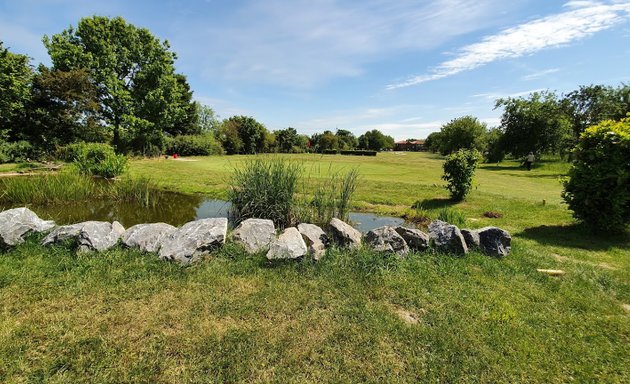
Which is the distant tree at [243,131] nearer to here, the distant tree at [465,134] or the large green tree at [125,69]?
the large green tree at [125,69]

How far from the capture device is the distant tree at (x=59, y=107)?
18.9 metres

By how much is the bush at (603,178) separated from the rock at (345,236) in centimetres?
439

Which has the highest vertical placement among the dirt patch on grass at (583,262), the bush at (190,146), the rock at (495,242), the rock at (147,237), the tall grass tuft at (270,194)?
the bush at (190,146)

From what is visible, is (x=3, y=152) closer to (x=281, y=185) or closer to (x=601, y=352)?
(x=281, y=185)

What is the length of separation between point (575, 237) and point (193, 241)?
20.3ft

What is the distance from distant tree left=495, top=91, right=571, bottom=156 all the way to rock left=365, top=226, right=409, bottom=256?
2767 centimetres

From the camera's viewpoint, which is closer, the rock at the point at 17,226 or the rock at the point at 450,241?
the rock at the point at 17,226

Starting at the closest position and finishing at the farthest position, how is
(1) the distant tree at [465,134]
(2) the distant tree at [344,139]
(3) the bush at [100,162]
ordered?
(3) the bush at [100,162] < (1) the distant tree at [465,134] < (2) the distant tree at [344,139]

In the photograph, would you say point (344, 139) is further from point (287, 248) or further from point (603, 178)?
point (287, 248)

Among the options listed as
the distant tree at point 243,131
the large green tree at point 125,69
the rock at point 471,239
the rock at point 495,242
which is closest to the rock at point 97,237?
the rock at point 471,239

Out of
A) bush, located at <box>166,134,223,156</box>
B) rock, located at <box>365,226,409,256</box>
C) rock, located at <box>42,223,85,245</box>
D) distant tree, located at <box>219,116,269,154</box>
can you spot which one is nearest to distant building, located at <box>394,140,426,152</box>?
distant tree, located at <box>219,116,269,154</box>

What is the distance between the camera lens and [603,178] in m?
5.25

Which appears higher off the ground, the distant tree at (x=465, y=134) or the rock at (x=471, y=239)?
the distant tree at (x=465, y=134)

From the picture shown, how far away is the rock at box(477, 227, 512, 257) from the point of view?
4239 mm
